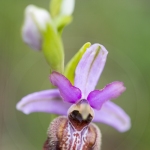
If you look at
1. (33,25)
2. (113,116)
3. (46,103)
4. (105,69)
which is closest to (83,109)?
(46,103)

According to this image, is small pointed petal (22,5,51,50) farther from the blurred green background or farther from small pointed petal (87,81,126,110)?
the blurred green background

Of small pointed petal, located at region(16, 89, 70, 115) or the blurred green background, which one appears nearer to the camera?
small pointed petal, located at region(16, 89, 70, 115)

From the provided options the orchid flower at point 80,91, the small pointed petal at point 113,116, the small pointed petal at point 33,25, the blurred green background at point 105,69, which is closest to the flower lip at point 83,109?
the orchid flower at point 80,91

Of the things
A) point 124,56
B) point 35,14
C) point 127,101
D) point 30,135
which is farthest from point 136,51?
point 35,14

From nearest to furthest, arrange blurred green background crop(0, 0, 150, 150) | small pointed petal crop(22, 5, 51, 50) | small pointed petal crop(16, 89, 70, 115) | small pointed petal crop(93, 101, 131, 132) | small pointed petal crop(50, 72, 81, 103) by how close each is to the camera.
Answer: small pointed petal crop(22, 5, 51, 50) → small pointed petal crop(50, 72, 81, 103) → small pointed petal crop(16, 89, 70, 115) → small pointed petal crop(93, 101, 131, 132) → blurred green background crop(0, 0, 150, 150)

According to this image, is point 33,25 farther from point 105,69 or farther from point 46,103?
point 105,69

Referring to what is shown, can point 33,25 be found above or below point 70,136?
above

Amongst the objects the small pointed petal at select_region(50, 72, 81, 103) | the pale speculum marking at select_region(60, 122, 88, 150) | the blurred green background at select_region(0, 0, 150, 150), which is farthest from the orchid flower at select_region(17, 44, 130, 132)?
the blurred green background at select_region(0, 0, 150, 150)
